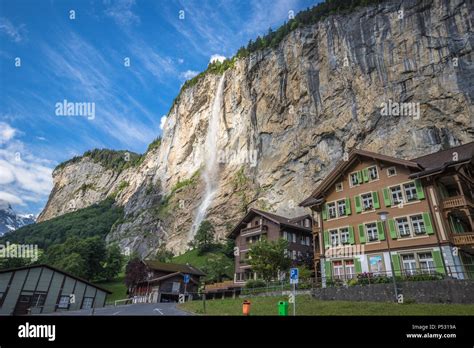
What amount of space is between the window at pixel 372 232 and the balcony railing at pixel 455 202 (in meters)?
5.81

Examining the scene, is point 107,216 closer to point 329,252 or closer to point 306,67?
point 306,67

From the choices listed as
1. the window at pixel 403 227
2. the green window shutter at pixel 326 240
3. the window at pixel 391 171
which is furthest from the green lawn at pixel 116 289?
the window at pixel 391 171

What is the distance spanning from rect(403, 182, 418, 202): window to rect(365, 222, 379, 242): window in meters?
3.77

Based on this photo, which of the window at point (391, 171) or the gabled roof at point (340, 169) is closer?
the window at point (391, 171)

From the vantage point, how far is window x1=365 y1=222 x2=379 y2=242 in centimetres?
2786

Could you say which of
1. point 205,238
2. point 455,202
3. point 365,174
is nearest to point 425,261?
point 455,202

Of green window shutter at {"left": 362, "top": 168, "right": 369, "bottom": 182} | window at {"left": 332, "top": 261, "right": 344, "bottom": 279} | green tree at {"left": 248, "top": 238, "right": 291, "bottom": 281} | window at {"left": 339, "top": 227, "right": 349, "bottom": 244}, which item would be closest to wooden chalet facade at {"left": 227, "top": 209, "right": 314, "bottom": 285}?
green tree at {"left": 248, "top": 238, "right": 291, "bottom": 281}

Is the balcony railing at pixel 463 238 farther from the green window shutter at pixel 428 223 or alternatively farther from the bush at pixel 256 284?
the bush at pixel 256 284

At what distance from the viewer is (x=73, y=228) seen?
116875mm

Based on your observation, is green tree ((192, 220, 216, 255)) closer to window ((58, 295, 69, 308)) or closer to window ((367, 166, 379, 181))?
window ((58, 295, 69, 308))

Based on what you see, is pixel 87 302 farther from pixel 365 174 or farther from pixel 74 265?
pixel 365 174

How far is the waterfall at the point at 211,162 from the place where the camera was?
8089 cm

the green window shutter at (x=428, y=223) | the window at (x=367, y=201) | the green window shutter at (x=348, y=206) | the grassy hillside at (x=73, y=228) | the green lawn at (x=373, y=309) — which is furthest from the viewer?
the grassy hillside at (x=73, y=228)

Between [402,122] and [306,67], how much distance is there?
1027 inches
